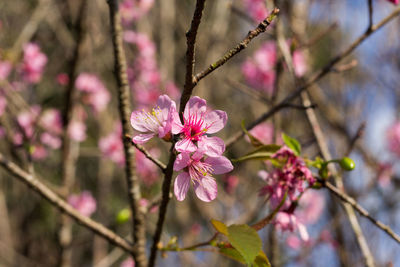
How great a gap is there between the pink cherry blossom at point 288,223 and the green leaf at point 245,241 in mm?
278

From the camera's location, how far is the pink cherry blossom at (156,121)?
0.64 m

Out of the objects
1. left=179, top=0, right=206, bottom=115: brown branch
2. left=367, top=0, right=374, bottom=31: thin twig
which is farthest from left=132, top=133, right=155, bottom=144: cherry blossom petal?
left=367, top=0, right=374, bottom=31: thin twig

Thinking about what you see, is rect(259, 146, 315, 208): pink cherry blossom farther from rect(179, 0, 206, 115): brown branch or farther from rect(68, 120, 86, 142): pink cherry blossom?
rect(68, 120, 86, 142): pink cherry blossom

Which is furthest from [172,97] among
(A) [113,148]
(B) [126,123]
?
(B) [126,123]

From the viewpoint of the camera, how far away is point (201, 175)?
68 centimetres

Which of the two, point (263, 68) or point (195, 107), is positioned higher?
point (263, 68)

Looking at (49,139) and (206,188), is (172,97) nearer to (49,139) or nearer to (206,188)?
(49,139)

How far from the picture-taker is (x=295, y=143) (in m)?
0.85

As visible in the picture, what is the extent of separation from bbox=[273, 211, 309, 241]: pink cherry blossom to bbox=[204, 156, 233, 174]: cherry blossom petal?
11.9 inches

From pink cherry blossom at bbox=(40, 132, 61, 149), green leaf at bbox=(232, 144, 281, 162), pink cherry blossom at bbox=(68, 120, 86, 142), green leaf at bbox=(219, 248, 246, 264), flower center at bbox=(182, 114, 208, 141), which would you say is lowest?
green leaf at bbox=(219, 248, 246, 264)

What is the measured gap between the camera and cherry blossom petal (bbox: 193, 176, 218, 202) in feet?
2.24

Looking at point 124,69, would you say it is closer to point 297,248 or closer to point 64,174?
point 64,174

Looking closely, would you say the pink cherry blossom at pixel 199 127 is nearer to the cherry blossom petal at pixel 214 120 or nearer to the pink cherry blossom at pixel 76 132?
the cherry blossom petal at pixel 214 120

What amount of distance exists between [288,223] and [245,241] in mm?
317
